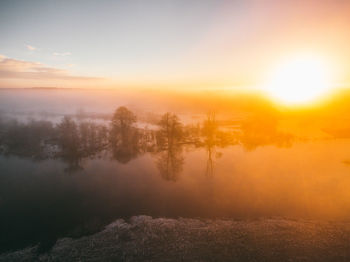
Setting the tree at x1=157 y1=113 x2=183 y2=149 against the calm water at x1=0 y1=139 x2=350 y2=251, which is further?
the tree at x1=157 y1=113 x2=183 y2=149

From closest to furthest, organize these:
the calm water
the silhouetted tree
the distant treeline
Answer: the calm water
the distant treeline
the silhouetted tree

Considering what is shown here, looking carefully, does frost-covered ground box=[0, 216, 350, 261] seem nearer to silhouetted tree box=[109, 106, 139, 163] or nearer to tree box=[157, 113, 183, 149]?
silhouetted tree box=[109, 106, 139, 163]

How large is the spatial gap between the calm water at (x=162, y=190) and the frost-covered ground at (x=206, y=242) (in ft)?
4.76

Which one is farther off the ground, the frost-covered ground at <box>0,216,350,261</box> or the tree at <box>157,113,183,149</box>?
the tree at <box>157,113,183,149</box>

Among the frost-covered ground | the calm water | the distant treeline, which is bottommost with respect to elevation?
the frost-covered ground

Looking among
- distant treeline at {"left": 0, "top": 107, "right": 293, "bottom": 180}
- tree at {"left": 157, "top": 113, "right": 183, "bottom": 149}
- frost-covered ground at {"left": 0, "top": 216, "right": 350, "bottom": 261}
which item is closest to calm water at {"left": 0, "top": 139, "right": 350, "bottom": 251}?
frost-covered ground at {"left": 0, "top": 216, "right": 350, "bottom": 261}

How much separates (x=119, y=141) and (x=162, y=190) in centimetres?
2604

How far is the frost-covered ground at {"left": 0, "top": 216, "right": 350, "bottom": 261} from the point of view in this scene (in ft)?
45.8

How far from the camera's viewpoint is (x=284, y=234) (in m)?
16.3

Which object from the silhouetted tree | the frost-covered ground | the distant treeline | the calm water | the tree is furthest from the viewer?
the tree

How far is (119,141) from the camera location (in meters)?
46.6

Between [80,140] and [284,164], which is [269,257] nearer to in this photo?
[284,164]

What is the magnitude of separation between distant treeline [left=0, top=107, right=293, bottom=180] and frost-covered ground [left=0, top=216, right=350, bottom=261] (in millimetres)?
16514

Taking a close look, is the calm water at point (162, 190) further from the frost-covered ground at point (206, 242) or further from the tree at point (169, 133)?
the tree at point (169, 133)
